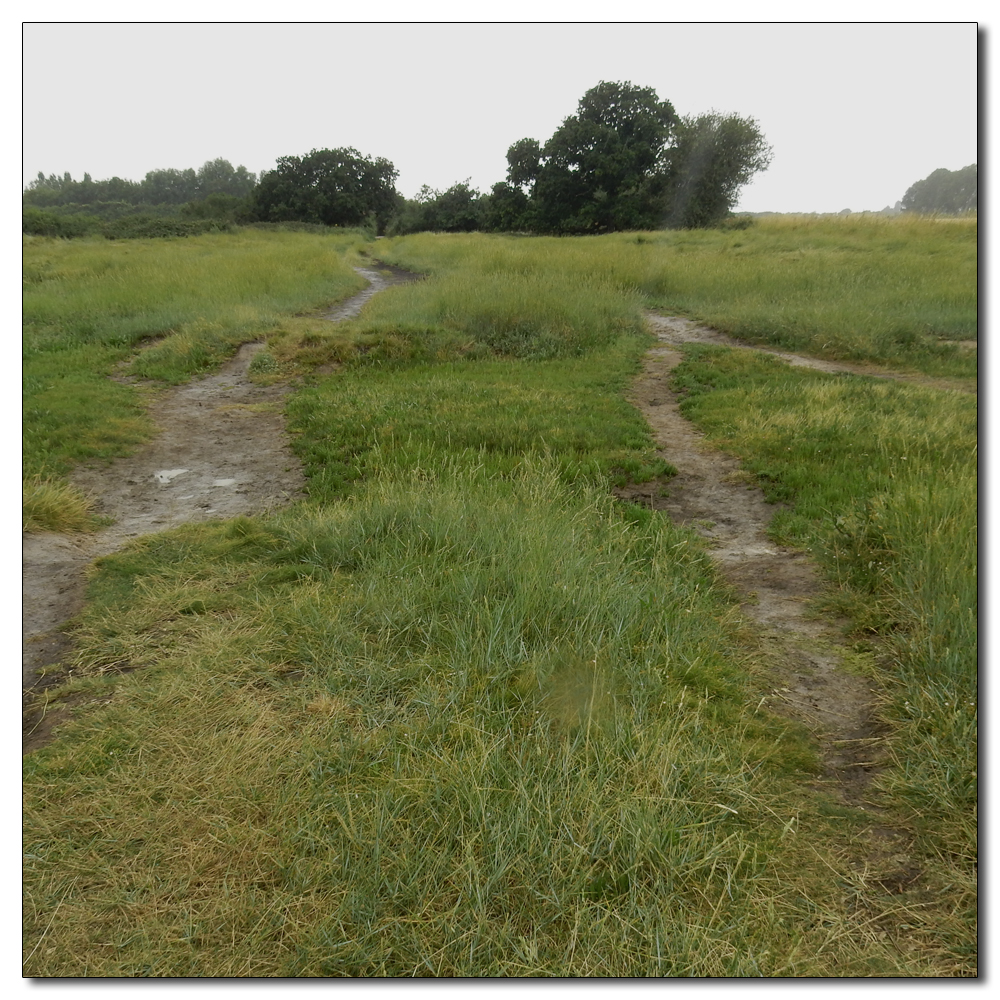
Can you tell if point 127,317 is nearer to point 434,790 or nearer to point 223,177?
point 223,177

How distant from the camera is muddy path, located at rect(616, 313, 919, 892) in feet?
9.29

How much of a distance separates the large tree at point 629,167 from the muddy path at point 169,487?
4.02m

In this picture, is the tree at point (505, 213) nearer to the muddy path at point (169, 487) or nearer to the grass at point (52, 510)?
the muddy path at point (169, 487)

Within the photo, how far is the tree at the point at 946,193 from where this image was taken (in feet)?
10.1

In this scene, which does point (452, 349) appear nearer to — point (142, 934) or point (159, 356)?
point (159, 356)

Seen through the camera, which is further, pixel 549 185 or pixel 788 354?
pixel 788 354

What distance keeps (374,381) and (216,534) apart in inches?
230

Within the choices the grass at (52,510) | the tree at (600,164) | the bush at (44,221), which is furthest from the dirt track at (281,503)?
the tree at (600,164)

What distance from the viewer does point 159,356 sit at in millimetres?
11961

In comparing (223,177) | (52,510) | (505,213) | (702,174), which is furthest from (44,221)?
(702,174)

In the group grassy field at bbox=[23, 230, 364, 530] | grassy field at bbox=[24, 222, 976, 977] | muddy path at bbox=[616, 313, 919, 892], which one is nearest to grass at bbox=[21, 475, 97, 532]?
grassy field at bbox=[23, 230, 364, 530]

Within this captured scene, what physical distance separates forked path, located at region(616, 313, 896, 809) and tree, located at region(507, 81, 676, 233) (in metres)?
3.47

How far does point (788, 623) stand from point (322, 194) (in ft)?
73.8

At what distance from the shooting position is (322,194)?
22.3 meters
